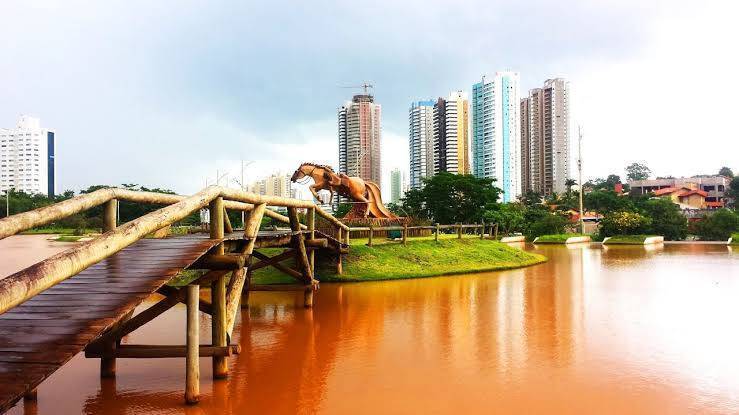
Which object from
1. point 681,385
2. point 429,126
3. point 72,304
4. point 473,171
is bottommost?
point 681,385

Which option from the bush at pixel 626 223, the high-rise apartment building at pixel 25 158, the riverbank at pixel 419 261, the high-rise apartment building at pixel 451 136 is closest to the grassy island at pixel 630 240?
the bush at pixel 626 223

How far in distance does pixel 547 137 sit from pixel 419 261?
53375 millimetres

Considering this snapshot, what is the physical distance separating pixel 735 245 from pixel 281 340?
35768 mm

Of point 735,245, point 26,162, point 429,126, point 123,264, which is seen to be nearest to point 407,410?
point 123,264

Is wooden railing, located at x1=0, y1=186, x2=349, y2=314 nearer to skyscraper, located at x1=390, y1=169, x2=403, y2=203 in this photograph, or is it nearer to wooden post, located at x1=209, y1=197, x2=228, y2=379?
wooden post, located at x1=209, y1=197, x2=228, y2=379

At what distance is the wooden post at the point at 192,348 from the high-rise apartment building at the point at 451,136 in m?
49.1

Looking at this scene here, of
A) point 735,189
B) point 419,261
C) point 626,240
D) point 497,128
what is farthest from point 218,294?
point 735,189

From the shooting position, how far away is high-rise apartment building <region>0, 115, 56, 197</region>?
80000 millimetres

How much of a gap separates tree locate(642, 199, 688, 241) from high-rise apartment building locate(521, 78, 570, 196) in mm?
25916

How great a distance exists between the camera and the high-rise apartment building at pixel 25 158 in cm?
8000

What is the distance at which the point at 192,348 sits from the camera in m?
6.41

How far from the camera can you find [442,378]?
7.56 metres

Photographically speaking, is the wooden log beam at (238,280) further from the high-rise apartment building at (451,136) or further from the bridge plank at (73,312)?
the high-rise apartment building at (451,136)

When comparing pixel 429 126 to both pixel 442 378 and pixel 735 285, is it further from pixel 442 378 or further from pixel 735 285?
pixel 442 378
